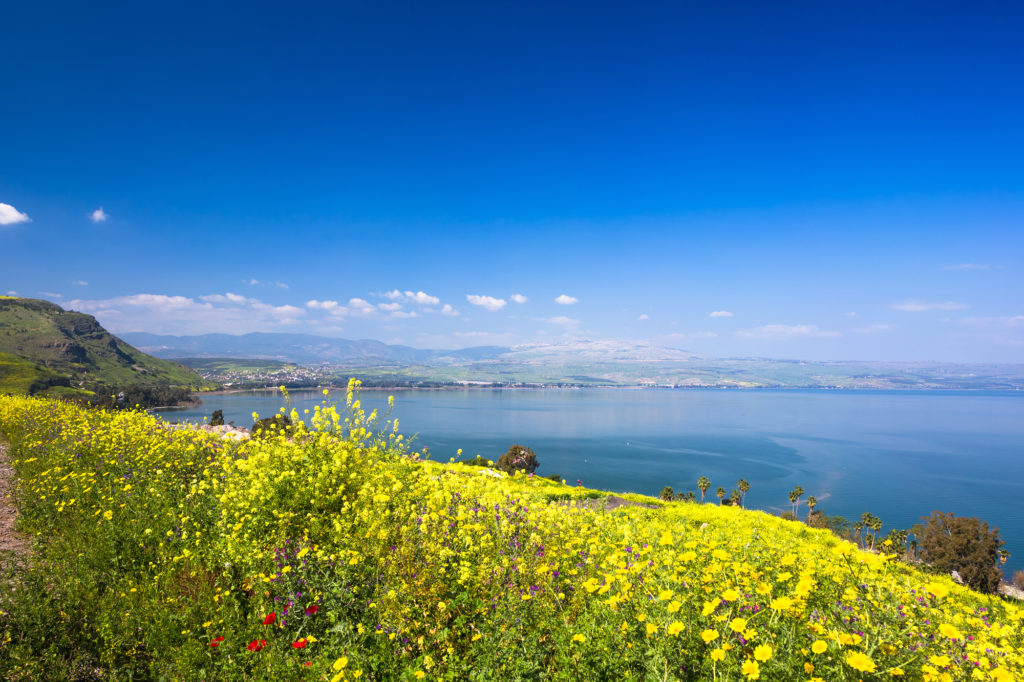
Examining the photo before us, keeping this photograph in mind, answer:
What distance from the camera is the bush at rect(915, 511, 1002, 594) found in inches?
1640

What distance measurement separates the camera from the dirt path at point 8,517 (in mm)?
7820

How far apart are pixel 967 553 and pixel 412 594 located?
61.5m

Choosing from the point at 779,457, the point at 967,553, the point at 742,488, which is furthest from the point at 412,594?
the point at 779,457

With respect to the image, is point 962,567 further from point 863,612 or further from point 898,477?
point 898,477

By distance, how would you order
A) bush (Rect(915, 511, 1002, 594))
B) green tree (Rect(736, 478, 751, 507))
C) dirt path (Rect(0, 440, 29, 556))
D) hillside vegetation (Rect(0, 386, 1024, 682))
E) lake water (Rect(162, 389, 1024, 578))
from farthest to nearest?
lake water (Rect(162, 389, 1024, 578))
green tree (Rect(736, 478, 751, 507))
bush (Rect(915, 511, 1002, 594))
dirt path (Rect(0, 440, 29, 556))
hillside vegetation (Rect(0, 386, 1024, 682))

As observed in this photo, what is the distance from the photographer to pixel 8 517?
370 inches

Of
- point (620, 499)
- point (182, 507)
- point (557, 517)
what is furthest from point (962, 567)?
point (182, 507)

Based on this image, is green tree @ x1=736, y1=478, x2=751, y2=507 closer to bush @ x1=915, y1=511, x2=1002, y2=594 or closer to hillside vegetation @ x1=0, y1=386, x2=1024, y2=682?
bush @ x1=915, y1=511, x2=1002, y2=594

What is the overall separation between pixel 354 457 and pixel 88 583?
350 cm

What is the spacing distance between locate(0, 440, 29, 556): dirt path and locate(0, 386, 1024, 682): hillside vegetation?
289 mm

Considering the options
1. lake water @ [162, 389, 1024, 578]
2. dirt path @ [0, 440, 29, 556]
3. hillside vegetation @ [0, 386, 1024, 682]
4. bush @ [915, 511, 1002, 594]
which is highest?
hillside vegetation @ [0, 386, 1024, 682]

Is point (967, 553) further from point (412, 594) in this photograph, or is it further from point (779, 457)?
point (779, 457)

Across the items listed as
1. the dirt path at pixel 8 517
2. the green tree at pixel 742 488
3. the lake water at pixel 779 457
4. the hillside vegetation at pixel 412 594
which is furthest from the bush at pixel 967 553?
the dirt path at pixel 8 517

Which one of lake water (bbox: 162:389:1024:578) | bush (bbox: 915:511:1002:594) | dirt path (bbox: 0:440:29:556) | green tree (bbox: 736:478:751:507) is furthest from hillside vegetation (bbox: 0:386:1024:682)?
green tree (bbox: 736:478:751:507)
